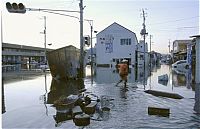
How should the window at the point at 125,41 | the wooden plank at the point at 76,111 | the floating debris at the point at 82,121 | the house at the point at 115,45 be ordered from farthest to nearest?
1. the window at the point at 125,41
2. the house at the point at 115,45
3. the wooden plank at the point at 76,111
4. the floating debris at the point at 82,121

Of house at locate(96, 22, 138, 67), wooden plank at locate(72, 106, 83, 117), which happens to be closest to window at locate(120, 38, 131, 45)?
house at locate(96, 22, 138, 67)

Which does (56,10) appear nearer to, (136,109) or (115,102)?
(115,102)

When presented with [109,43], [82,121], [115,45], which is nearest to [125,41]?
[115,45]

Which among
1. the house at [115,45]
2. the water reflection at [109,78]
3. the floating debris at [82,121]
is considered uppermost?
the house at [115,45]

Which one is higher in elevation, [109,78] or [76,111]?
[109,78]

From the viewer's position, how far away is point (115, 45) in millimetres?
54250

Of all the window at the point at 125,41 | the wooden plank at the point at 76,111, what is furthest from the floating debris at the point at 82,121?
the window at the point at 125,41

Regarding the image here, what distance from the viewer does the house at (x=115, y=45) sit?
53.5 metres

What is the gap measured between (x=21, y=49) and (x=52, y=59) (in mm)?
55476

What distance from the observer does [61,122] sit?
25.7ft

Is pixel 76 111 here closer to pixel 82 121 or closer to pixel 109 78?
pixel 82 121

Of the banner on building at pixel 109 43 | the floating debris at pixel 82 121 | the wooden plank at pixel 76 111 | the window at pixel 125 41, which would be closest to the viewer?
the floating debris at pixel 82 121

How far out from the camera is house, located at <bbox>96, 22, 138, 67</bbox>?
5353 cm

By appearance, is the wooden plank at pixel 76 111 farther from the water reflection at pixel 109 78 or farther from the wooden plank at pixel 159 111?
the water reflection at pixel 109 78
